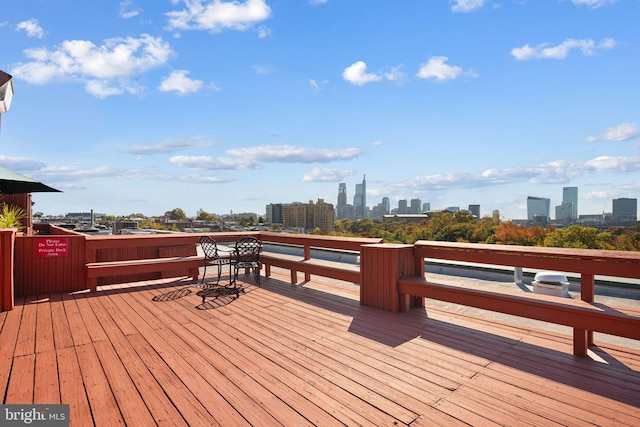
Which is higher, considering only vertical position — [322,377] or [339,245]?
[339,245]

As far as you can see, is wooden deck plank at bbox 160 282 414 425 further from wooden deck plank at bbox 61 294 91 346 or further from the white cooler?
the white cooler

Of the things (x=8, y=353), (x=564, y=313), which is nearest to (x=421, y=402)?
(x=564, y=313)

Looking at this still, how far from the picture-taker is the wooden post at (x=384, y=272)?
13.6 ft

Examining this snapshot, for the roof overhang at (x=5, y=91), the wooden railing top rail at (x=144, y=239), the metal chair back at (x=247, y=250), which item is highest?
the roof overhang at (x=5, y=91)

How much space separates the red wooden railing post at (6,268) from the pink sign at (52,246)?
90cm

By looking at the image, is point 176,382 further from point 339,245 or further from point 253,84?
point 253,84

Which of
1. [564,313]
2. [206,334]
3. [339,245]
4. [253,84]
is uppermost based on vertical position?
[253,84]

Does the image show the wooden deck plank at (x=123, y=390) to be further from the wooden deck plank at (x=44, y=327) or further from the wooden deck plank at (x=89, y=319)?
the wooden deck plank at (x=44, y=327)

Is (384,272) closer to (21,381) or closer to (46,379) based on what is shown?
(46,379)

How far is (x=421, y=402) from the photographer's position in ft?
6.89

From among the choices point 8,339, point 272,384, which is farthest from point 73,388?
point 8,339

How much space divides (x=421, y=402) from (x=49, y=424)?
228cm

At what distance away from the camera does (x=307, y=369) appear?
2.59 m

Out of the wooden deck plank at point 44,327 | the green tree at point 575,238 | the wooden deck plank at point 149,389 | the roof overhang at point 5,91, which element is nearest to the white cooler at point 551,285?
the wooden deck plank at point 149,389
